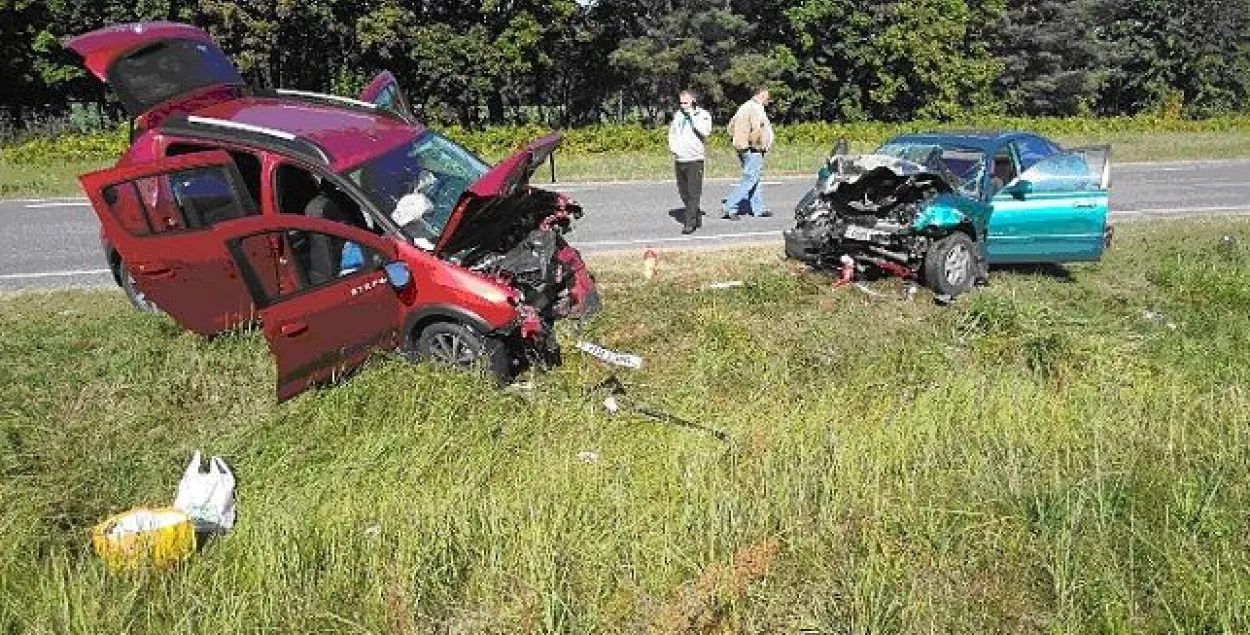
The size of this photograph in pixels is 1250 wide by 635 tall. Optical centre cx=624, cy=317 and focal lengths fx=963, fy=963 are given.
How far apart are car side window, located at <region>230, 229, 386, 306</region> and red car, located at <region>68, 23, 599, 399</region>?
0.01m

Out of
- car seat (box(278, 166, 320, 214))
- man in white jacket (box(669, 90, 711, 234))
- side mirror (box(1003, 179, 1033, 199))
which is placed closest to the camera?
car seat (box(278, 166, 320, 214))

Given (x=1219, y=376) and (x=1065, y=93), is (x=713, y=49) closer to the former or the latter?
(x=1065, y=93)

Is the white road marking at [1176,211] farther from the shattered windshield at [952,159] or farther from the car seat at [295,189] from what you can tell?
the car seat at [295,189]

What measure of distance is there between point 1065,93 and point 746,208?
44.4 metres

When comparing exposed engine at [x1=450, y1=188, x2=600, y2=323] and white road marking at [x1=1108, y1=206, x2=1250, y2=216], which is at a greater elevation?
exposed engine at [x1=450, y1=188, x2=600, y2=323]

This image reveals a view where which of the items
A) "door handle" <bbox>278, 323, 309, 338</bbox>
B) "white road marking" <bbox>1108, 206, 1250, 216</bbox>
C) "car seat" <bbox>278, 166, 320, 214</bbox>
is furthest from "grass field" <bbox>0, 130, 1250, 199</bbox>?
"door handle" <bbox>278, 323, 309, 338</bbox>

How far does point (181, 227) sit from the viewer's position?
23.4 feet

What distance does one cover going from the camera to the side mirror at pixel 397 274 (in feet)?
21.3

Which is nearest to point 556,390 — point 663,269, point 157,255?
point 157,255

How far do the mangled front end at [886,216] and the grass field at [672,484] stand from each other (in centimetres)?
139

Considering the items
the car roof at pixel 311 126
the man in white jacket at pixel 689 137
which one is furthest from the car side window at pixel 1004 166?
the car roof at pixel 311 126

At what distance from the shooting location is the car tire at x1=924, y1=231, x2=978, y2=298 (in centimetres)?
928

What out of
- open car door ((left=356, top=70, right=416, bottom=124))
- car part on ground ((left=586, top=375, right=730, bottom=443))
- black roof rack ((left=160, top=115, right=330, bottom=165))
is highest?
open car door ((left=356, top=70, right=416, bottom=124))

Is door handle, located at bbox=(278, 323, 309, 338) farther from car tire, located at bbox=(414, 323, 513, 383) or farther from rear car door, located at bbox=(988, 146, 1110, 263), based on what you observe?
rear car door, located at bbox=(988, 146, 1110, 263)
